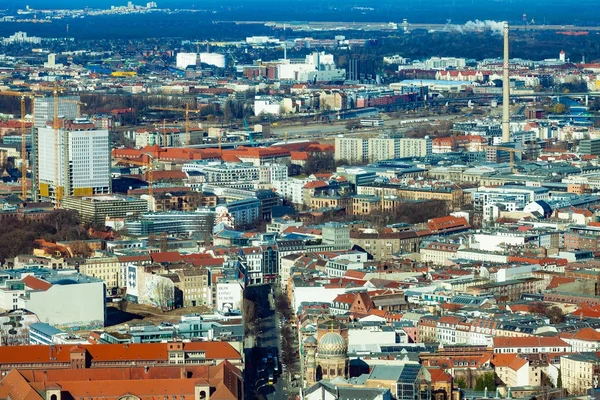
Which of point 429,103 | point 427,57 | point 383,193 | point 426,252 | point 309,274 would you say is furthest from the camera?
point 427,57

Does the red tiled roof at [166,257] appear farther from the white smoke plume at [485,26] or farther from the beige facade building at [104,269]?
the white smoke plume at [485,26]

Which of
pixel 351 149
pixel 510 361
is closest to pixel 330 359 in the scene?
pixel 510 361

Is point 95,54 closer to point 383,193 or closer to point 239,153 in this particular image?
point 239,153

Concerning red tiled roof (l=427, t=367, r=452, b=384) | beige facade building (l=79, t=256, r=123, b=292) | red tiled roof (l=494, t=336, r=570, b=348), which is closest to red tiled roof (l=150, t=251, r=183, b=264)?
beige facade building (l=79, t=256, r=123, b=292)

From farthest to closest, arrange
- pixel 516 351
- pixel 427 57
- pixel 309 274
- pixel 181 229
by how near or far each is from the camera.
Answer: pixel 427 57, pixel 181 229, pixel 309 274, pixel 516 351

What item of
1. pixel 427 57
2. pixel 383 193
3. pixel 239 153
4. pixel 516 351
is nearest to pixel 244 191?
pixel 383 193

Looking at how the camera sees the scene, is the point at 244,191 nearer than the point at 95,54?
Yes
